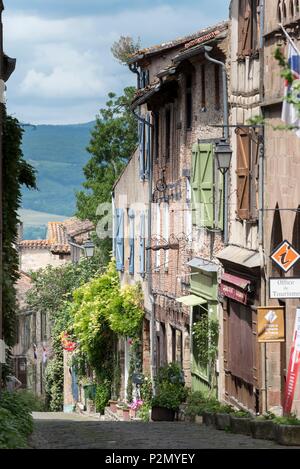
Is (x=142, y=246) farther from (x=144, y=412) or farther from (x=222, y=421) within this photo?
(x=222, y=421)

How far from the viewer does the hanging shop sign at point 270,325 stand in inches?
961

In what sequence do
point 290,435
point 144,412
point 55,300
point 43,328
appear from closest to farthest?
1. point 290,435
2. point 144,412
3. point 55,300
4. point 43,328

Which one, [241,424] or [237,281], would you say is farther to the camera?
[237,281]

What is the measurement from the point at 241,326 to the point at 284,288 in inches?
335

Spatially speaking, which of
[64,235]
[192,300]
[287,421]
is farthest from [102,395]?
[64,235]

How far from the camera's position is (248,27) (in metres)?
29.8

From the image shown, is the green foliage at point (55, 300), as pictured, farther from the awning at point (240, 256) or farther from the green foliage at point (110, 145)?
the awning at point (240, 256)

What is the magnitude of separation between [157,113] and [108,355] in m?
10.7

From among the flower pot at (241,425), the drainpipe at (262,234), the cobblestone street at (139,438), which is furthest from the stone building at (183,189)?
the flower pot at (241,425)

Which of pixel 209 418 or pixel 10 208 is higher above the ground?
pixel 10 208

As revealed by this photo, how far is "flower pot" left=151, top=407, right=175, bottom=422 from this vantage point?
35.2 meters

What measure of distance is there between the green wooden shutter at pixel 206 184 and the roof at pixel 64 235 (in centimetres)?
4137

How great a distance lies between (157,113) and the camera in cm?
4209
